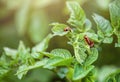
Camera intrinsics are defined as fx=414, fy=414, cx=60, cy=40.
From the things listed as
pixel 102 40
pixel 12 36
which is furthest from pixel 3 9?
pixel 102 40

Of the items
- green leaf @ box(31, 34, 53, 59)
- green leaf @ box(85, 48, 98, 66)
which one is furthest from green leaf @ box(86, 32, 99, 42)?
green leaf @ box(31, 34, 53, 59)

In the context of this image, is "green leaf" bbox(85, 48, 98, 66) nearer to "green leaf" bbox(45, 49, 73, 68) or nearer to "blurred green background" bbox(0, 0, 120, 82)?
"green leaf" bbox(45, 49, 73, 68)

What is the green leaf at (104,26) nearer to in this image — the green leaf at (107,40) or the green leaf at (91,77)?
the green leaf at (107,40)

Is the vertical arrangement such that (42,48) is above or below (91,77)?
above

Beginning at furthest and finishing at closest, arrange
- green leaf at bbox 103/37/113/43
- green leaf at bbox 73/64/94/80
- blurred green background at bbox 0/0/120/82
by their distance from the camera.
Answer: blurred green background at bbox 0/0/120/82, green leaf at bbox 103/37/113/43, green leaf at bbox 73/64/94/80

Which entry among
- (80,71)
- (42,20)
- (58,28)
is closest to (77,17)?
(58,28)

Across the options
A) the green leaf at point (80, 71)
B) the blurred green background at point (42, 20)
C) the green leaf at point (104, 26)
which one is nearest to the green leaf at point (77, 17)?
the green leaf at point (104, 26)

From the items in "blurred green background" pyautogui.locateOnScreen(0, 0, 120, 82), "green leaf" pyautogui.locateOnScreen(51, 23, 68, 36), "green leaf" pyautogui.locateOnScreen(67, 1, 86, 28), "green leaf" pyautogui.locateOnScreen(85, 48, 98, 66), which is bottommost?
"green leaf" pyautogui.locateOnScreen(85, 48, 98, 66)

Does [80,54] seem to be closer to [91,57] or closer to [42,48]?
[91,57]

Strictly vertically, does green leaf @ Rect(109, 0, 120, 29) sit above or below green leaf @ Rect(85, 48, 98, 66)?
above
